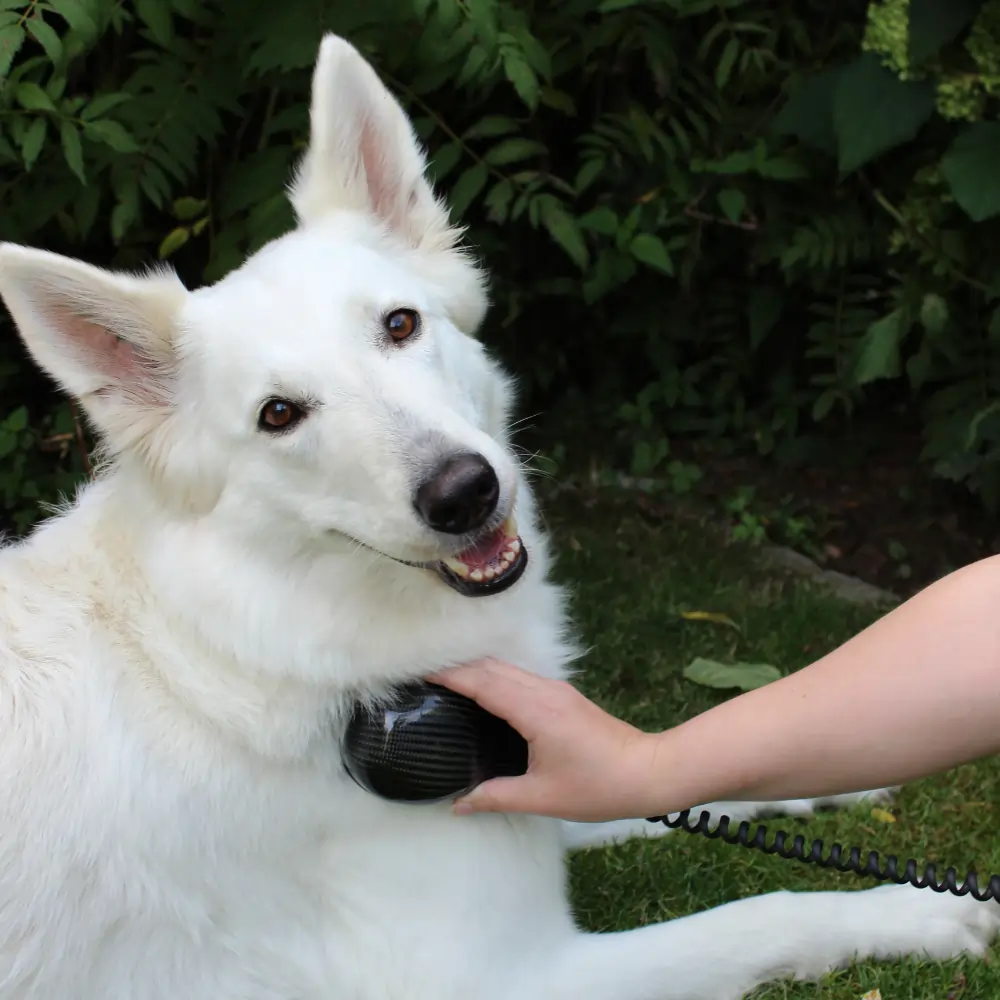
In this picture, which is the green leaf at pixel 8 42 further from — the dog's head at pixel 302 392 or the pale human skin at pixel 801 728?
the pale human skin at pixel 801 728

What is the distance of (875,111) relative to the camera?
3.47m

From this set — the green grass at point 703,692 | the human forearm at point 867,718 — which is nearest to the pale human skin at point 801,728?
the human forearm at point 867,718

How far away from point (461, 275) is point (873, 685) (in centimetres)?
128

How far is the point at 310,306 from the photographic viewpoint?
1990 mm

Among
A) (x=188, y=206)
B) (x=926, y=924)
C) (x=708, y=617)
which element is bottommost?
(x=708, y=617)

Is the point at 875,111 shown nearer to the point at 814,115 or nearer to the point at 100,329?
the point at 814,115

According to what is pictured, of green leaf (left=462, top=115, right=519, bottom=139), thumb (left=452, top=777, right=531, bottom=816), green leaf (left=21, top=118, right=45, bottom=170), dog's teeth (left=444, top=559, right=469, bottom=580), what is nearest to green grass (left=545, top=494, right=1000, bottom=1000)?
thumb (left=452, top=777, right=531, bottom=816)

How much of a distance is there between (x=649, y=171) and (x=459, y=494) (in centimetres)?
278

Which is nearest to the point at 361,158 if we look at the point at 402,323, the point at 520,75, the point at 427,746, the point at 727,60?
the point at 402,323

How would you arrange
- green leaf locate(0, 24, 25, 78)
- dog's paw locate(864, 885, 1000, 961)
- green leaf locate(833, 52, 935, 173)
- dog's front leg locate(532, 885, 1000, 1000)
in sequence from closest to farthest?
dog's front leg locate(532, 885, 1000, 1000)
dog's paw locate(864, 885, 1000, 961)
green leaf locate(0, 24, 25, 78)
green leaf locate(833, 52, 935, 173)

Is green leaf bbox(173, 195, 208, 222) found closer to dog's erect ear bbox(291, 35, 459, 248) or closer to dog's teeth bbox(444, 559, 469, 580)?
dog's erect ear bbox(291, 35, 459, 248)

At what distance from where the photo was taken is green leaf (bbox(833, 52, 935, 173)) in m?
3.43

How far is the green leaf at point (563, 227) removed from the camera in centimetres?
363

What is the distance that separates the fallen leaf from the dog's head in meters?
1.94
